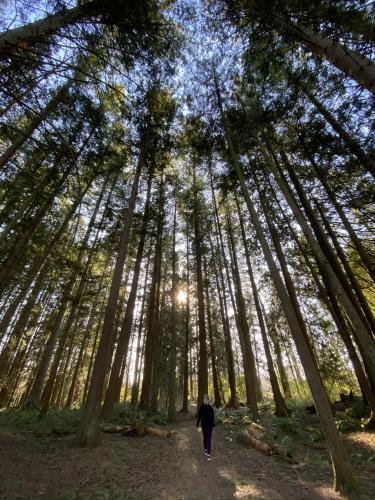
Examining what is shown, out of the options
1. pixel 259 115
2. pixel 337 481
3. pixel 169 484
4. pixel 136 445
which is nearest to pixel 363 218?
pixel 259 115

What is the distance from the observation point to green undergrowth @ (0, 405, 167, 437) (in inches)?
301

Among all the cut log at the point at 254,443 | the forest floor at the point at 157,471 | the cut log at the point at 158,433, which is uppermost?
the cut log at the point at 158,433

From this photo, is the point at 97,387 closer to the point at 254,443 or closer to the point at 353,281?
the point at 254,443

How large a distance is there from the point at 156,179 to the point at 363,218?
32.5 feet

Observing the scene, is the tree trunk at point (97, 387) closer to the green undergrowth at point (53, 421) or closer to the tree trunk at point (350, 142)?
the green undergrowth at point (53, 421)

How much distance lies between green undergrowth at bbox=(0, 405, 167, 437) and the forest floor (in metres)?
0.62

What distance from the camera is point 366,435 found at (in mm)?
7512

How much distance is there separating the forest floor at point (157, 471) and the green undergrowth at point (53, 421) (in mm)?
617

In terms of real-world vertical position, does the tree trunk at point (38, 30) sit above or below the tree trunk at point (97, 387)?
above

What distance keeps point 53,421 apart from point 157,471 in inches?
207

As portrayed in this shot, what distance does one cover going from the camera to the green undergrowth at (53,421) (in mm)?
7637

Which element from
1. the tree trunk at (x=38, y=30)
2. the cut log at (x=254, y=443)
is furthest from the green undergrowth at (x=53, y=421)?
the tree trunk at (x=38, y=30)

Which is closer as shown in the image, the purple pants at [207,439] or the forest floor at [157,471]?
the forest floor at [157,471]

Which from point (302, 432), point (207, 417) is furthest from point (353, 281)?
point (207, 417)
